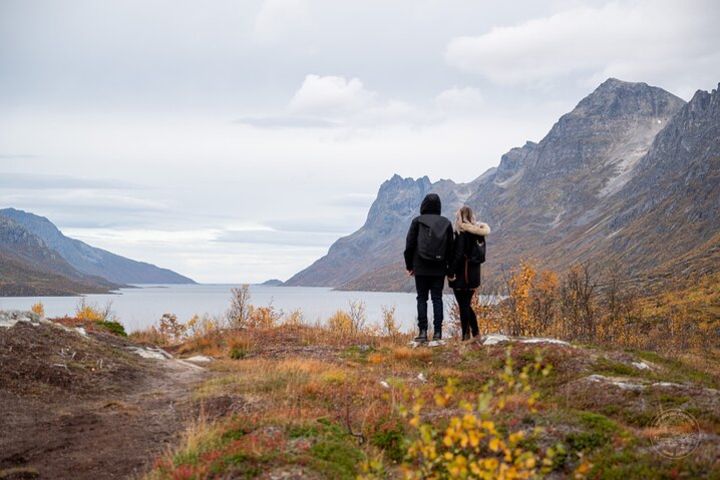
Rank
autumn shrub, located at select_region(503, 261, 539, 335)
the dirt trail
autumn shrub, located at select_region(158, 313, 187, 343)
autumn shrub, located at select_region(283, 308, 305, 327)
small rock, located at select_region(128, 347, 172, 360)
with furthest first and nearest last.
Answer: autumn shrub, located at select_region(158, 313, 187, 343) < autumn shrub, located at select_region(503, 261, 539, 335) < autumn shrub, located at select_region(283, 308, 305, 327) < small rock, located at select_region(128, 347, 172, 360) < the dirt trail

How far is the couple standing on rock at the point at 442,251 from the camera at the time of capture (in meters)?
15.5

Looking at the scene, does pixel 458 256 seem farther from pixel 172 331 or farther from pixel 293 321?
pixel 172 331

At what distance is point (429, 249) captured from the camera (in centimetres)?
1544

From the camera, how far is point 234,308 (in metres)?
33.9

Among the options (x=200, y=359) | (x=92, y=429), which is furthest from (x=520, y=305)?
(x=92, y=429)

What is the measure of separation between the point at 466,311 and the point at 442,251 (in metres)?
2.07

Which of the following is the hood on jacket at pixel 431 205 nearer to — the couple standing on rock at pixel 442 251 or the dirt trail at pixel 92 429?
the couple standing on rock at pixel 442 251

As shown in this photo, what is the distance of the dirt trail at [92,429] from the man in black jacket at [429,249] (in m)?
Result: 6.21

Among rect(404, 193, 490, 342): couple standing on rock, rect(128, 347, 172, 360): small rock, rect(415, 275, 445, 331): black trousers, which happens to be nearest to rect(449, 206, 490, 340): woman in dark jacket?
rect(404, 193, 490, 342): couple standing on rock

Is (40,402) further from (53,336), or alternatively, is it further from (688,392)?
(688,392)

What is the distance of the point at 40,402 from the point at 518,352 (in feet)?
32.8

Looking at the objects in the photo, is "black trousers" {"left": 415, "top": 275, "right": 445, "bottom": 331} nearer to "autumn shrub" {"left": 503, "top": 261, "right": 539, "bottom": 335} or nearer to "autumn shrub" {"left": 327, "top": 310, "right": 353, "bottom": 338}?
"autumn shrub" {"left": 327, "top": 310, "right": 353, "bottom": 338}

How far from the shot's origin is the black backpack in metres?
15.4

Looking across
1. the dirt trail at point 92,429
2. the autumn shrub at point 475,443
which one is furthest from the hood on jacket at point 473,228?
the dirt trail at point 92,429
